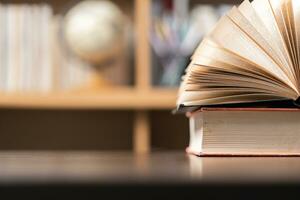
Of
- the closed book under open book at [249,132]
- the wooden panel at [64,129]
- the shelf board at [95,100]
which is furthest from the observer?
the wooden panel at [64,129]

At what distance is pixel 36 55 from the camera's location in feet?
6.54

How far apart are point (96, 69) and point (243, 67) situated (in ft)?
4.46

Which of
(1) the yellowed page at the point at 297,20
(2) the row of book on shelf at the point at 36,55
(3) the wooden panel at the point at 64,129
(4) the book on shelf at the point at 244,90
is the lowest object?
(3) the wooden panel at the point at 64,129

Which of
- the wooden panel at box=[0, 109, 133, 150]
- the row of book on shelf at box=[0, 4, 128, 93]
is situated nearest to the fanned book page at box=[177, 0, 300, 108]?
the row of book on shelf at box=[0, 4, 128, 93]

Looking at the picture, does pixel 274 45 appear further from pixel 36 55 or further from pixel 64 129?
pixel 64 129

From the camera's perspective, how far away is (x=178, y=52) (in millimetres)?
1981

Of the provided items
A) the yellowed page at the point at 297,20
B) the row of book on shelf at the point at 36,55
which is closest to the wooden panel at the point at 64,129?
the row of book on shelf at the point at 36,55

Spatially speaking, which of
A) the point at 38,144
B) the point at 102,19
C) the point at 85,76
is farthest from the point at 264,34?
the point at 38,144

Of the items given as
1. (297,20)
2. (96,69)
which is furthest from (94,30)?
(297,20)

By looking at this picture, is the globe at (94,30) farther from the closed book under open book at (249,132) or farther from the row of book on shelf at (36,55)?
the closed book under open book at (249,132)

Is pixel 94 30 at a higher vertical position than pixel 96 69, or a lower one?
higher

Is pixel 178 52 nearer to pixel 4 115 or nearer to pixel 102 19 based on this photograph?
pixel 102 19

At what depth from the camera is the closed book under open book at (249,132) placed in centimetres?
63

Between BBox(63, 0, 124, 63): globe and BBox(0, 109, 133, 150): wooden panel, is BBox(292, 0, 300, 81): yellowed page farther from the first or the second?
BBox(0, 109, 133, 150): wooden panel
